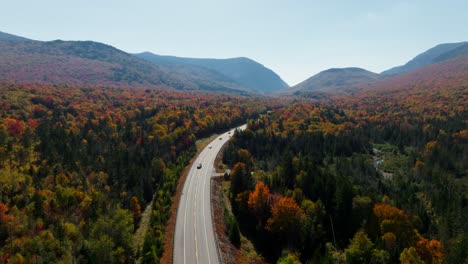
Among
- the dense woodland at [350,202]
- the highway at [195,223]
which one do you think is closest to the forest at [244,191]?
the dense woodland at [350,202]

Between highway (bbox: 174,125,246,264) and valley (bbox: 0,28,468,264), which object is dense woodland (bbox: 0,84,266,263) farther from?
highway (bbox: 174,125,246,264)

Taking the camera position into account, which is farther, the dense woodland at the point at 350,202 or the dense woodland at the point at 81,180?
the dense woodland at the point at 350,202

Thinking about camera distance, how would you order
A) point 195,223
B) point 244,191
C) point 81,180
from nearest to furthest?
point 195,223, point 244,191, point 81,180

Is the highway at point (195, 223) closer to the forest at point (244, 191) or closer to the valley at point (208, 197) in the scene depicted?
the valley at point (208, 197)

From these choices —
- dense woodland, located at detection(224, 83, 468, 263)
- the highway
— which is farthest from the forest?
the highway

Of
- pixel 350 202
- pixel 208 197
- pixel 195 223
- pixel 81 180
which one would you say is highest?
pixel 81 180

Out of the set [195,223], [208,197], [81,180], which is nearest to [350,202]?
[208,197]

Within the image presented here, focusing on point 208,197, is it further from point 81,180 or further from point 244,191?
point 81,180

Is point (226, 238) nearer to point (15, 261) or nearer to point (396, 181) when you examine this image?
point (15, 261)
